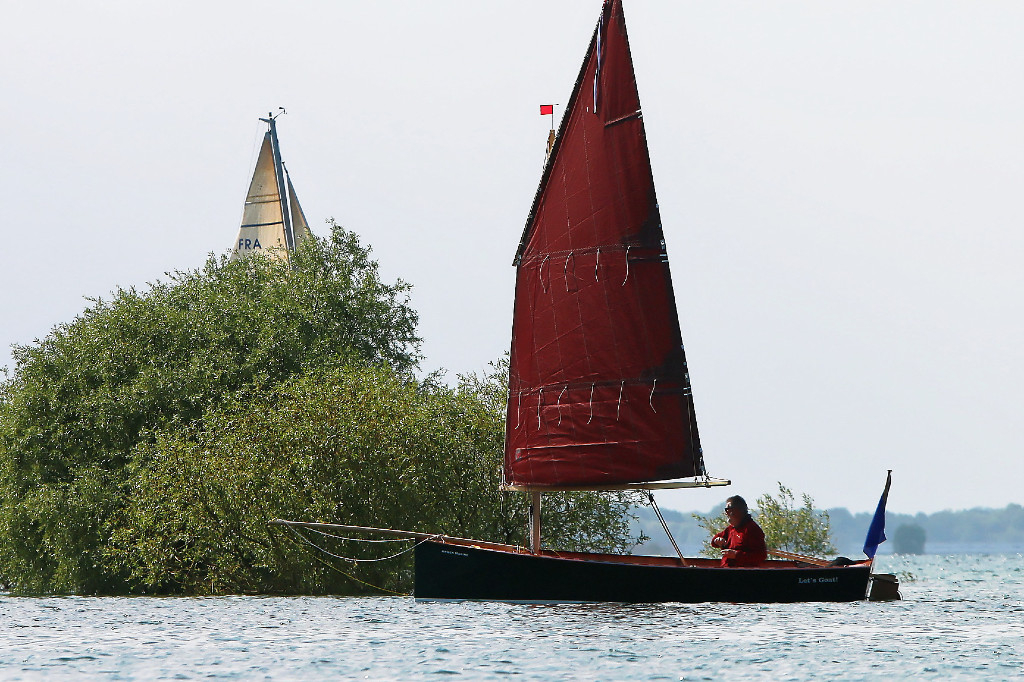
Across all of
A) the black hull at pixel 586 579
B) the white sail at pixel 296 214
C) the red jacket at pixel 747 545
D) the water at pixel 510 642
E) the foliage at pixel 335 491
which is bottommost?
the water at pixel 510 642

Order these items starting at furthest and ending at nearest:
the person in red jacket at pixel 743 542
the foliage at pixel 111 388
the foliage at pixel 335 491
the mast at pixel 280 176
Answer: the mast at pixel 280 176, the foliage at pixel 111 388, the foliage at pixel 335 491, the person in red jacket at pixel 743 542

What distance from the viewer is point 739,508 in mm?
32000

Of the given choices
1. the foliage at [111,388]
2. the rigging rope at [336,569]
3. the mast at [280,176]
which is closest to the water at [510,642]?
the rigging rope at [336,569]

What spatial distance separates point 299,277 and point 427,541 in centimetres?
2406

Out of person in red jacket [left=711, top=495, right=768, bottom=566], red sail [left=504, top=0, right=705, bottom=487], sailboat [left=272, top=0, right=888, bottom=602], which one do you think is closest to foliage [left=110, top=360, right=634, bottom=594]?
sailboat [left=272, top=0, right=888, bottom=602]

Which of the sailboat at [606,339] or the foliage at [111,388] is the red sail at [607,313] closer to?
the sailboat at [606,339]

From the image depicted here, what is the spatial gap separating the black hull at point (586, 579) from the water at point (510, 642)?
36cm

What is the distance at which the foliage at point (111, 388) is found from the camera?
45781 mm

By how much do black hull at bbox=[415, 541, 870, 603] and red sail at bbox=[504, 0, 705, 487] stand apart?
7.41 ft

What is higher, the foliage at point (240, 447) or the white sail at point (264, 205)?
the white sail at point (264, 205)

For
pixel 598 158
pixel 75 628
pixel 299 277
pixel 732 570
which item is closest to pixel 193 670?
pixel 75 628

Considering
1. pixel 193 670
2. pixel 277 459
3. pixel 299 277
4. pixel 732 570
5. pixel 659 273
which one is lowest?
pixel 193 670

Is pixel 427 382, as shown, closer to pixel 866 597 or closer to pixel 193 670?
pixel 866 597

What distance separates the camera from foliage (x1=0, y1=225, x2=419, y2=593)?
45.8 m
